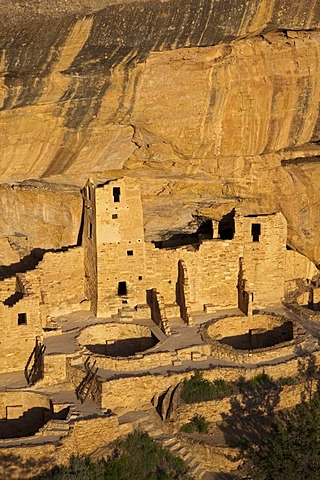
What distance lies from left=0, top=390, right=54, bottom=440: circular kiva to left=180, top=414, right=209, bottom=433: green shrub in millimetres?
2652

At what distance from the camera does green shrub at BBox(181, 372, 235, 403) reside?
20906mm

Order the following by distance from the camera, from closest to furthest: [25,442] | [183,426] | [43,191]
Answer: [25,442] < [183,426] < [43,191]

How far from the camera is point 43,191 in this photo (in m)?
23.8

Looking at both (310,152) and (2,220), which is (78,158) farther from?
(310,152)

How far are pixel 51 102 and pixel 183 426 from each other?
662 centimetres

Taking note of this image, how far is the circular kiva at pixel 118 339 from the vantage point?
23.3 metres

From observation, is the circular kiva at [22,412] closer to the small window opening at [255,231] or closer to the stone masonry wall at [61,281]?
the stone masonry wall at [61,281]

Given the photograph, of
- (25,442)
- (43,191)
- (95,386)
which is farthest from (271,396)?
(43,191)

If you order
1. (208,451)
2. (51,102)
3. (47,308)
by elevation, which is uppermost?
(51,102)

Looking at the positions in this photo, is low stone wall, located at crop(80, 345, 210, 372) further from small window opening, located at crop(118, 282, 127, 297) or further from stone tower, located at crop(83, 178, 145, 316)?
small window opening, located at crop(118, 282, 127, 297)

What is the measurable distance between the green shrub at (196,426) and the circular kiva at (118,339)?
2798 millimetres

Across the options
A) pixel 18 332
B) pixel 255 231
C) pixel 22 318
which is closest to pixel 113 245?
pixel 22 318

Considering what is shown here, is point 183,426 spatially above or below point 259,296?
below

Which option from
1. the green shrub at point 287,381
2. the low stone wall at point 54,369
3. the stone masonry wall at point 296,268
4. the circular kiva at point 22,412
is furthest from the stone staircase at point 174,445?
the stone masonry wall at point 296,268
